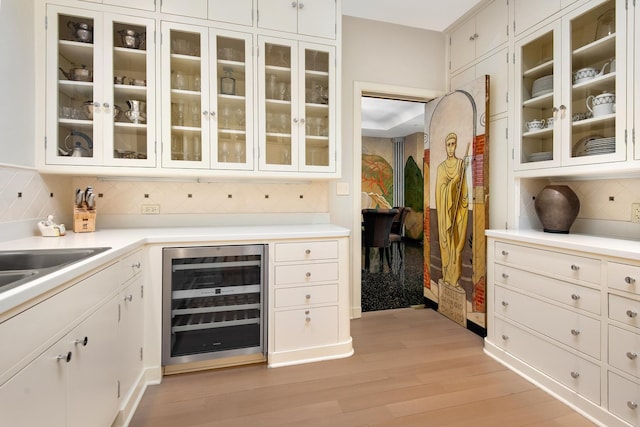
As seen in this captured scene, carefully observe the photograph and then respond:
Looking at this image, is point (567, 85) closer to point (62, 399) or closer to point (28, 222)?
point (62, 399)

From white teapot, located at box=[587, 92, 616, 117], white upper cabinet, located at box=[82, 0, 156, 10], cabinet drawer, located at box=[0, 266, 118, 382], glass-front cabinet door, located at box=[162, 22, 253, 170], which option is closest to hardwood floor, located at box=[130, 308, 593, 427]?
cabinet drawer, located at box=[0, 266, 118, 382]

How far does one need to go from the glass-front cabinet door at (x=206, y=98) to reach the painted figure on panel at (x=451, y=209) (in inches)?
71.3

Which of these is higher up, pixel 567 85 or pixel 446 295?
pixel 567 85

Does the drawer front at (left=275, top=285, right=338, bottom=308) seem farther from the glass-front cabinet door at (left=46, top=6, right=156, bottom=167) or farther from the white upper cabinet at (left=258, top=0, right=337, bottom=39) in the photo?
the white upper cabinet at (left=258, top=0, right=337, bottom=39)

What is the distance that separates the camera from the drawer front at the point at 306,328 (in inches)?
82.0

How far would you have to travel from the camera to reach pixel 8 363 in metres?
0.75

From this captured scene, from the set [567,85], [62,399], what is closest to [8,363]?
[62,399]

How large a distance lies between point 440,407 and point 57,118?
2.86 meters

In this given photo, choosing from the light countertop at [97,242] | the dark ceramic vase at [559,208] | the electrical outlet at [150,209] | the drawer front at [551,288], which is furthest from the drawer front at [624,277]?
the electrical outlet at [150,209]

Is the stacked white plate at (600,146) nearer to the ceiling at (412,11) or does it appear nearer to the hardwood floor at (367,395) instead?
the hardwood floor at (367,395)

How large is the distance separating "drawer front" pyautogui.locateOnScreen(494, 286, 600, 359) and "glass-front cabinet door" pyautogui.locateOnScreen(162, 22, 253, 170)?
2.07 meters

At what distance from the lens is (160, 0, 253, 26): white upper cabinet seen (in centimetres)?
207

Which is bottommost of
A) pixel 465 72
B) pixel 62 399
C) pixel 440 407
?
pixel 440 407

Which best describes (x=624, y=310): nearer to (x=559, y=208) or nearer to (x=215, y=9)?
(x=559, y=208)
